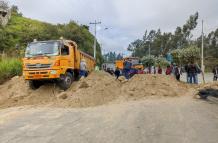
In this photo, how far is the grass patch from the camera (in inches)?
1177

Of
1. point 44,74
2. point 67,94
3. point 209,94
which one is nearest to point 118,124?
point 67,94

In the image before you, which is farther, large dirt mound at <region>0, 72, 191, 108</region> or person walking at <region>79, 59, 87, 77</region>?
person walking at <region>79, 59, 87, 77</region>

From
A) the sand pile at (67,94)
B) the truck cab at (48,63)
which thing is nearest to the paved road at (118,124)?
the sand pile at (67,94)

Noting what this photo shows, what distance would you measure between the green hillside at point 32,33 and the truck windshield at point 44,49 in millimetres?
20335

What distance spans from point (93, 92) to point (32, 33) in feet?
111

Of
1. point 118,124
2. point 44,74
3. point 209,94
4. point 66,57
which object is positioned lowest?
point 118,124

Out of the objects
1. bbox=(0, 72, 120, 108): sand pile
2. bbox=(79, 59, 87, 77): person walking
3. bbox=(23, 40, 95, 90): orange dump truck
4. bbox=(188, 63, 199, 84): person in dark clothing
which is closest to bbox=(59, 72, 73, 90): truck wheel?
bbox=(23, 40, 95, 90): orange dump truck

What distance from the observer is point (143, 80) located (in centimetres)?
2414

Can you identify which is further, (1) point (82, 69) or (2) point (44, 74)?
(1) point (82, 69)

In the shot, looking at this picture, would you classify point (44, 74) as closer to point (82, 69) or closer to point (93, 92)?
point (93, 92)

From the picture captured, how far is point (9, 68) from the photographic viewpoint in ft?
100

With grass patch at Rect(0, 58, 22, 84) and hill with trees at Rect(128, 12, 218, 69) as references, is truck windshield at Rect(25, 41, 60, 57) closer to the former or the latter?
grass patch at Rect(0, 58, 22, 84)

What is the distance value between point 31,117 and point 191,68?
1469cm

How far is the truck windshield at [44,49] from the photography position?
925 inches
